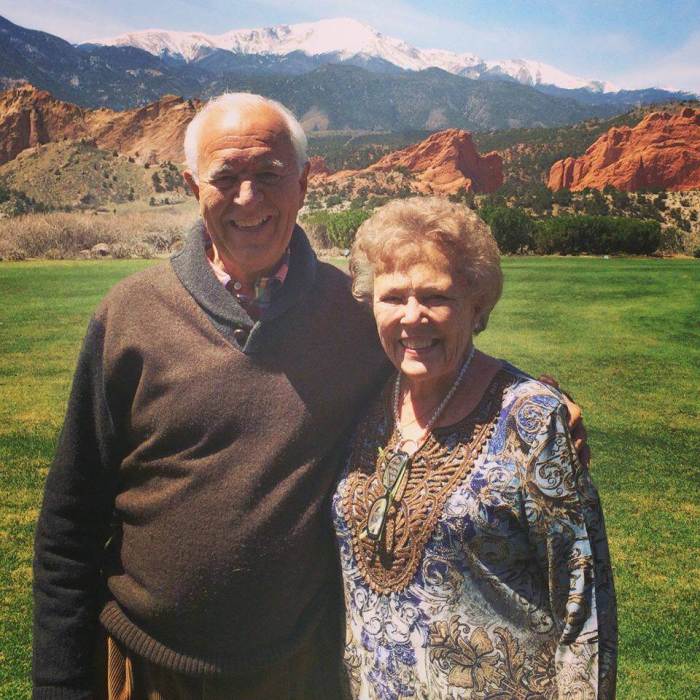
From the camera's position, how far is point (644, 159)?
252 feet

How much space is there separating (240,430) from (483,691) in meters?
1.03

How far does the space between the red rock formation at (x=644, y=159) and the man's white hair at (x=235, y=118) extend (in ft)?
259

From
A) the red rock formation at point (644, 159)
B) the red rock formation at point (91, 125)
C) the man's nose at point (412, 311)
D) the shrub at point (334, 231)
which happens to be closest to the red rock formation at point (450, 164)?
the red rock formation at point (644, 159)

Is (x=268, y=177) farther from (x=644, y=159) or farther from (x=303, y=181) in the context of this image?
(x=644, y=159)

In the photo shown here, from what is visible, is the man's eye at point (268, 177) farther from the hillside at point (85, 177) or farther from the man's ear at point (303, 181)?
the hillside at point (85, 177)

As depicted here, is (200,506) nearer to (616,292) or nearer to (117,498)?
(117,498)

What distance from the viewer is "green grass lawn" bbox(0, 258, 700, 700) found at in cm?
354

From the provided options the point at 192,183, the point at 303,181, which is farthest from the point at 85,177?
the point at 303,181

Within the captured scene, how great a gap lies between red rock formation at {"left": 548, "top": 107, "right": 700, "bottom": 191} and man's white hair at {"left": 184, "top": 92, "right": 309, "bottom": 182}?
259 ft

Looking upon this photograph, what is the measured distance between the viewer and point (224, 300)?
2.13 meters

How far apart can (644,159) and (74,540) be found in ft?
280

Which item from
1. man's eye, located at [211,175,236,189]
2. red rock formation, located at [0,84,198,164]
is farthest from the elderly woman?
red rock formation, located at [0,84,198,164]

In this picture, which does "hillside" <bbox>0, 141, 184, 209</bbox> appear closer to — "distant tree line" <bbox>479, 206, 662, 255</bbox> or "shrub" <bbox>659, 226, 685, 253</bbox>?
"distant tree line" <bbox>479, 206, 662, 255</bbox>

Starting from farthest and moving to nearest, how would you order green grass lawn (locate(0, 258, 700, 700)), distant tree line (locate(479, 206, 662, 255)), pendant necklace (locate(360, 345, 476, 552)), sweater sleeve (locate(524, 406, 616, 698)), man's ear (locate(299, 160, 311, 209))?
distant tree line (locate(479, 206, 662, 255)), green grass lawn (locate(0, 258, 700, 700)), man's ear (locate(299, 160, 311, 209)), pendant necklace (locate(360, 345, 476, 552)), sweater sleeve (locate(524, 406, 616, 698))
